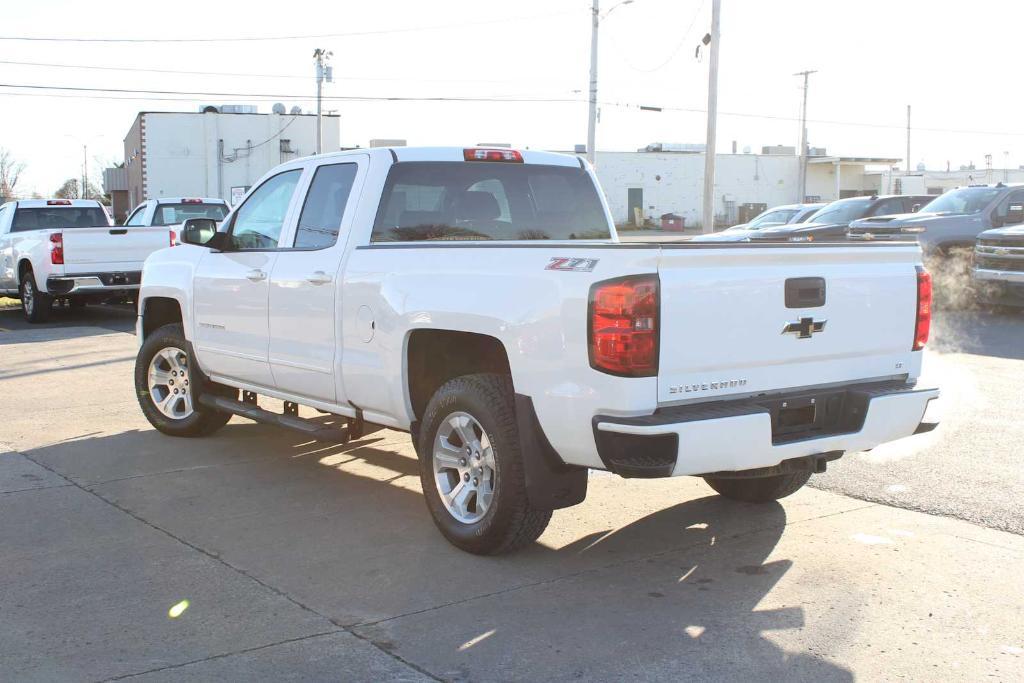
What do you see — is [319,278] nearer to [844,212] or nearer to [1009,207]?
[1009,207]

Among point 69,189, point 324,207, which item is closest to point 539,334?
point 324,207

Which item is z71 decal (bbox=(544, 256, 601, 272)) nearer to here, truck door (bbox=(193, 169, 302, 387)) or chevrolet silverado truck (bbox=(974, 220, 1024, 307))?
truck door (bbox=(193, 169, 302, 387))

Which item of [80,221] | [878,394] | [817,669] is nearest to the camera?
[817,669]

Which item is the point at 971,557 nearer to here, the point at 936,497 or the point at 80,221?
the point at 936,497

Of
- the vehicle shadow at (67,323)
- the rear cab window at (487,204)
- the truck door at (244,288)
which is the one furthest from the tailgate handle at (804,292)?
the vehicle shadow at (67,323)

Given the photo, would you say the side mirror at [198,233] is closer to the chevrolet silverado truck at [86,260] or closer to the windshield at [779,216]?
the chevrolet silverado truck at [86,260]

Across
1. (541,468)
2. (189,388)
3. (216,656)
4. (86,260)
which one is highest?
(86,260)

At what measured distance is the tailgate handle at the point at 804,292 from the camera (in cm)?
475

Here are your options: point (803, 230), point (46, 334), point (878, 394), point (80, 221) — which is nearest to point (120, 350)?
point (46, 334)

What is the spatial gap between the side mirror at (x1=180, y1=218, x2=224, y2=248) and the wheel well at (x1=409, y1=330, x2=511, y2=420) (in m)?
2.32

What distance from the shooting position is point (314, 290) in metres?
6.21

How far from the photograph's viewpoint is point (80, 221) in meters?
19.3

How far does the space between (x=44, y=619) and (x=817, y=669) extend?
3.07 metres

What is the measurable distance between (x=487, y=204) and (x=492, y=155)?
32 cm
